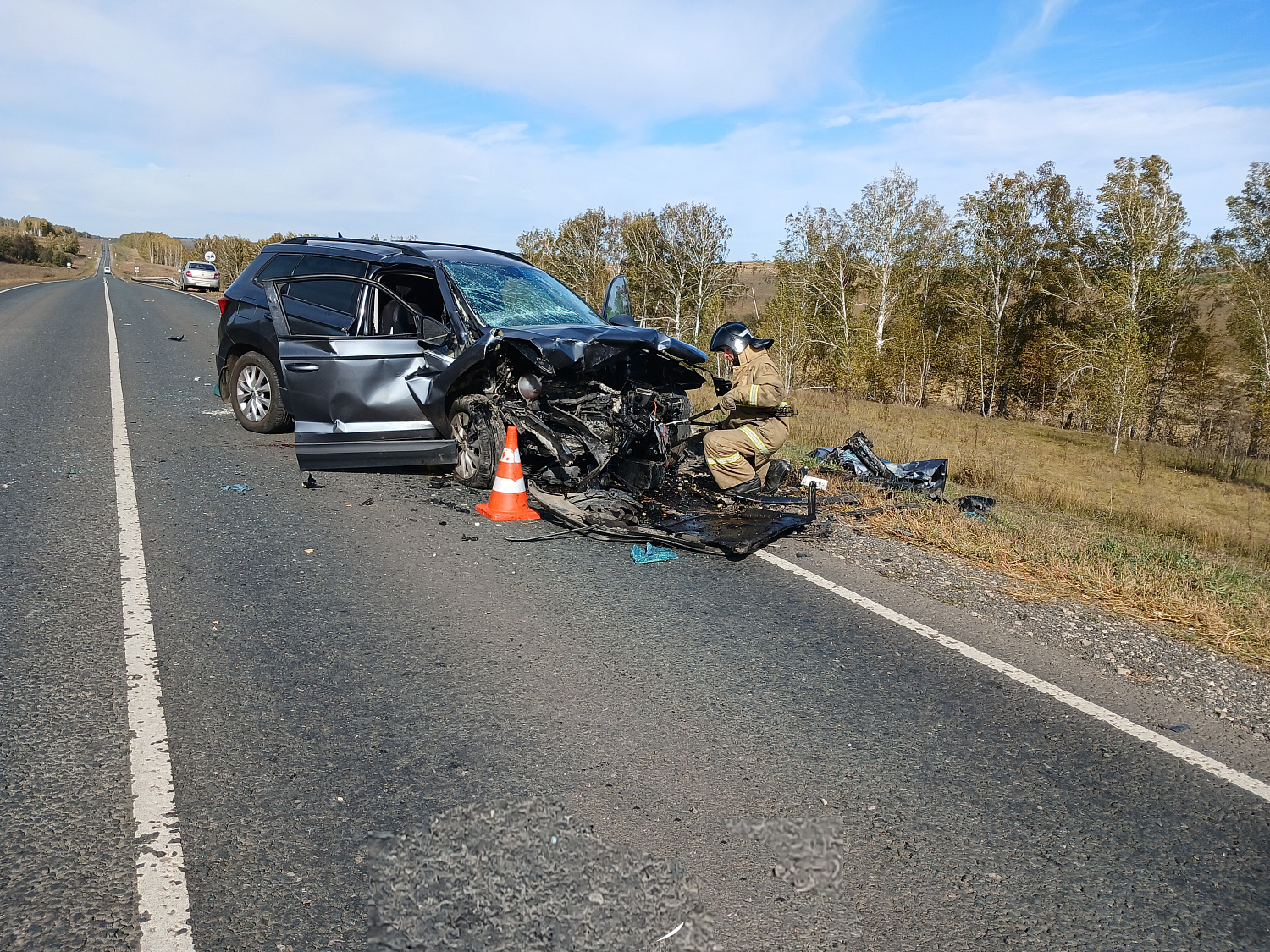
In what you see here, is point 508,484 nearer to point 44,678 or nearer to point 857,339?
point 44,678

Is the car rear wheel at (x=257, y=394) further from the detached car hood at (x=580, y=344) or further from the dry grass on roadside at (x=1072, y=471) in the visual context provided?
the dry grass on roadside at (x=1072, y=471)

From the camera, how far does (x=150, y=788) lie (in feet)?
9.46

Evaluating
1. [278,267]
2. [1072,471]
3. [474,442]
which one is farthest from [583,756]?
[1072,471]

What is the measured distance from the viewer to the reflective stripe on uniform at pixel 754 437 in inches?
302

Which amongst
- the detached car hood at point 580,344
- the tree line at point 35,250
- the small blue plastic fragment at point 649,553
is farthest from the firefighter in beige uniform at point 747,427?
the tree line at point 35,250

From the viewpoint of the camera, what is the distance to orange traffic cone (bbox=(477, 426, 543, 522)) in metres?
6.61

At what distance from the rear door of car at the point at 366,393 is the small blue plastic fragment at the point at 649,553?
7.32 ft

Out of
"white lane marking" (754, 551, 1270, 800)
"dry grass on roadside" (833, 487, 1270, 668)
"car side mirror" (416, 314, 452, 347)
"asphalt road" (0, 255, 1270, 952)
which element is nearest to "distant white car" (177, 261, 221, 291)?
"car side mirror" (416, 314, 452, 347)

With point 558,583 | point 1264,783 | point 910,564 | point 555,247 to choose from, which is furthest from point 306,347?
point 555,247

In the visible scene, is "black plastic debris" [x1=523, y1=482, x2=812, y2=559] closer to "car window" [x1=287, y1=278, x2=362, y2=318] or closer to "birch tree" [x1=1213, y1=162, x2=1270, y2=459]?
"car window" [x1=287, y1=278, x2=362, y2=318]

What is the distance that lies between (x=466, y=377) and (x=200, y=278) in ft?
A: 155

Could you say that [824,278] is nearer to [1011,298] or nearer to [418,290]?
[1011,298]

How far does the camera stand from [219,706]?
3461 millimetres

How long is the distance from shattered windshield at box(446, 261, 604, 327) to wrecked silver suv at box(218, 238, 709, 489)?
0.07 feet
